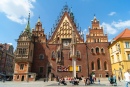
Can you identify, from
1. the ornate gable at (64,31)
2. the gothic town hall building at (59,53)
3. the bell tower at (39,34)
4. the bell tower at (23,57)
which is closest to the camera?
the bell tower at (23,57)

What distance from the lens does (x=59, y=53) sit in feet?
132

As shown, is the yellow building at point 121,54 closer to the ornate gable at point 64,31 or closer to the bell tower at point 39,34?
the ornate gable at point 64,31

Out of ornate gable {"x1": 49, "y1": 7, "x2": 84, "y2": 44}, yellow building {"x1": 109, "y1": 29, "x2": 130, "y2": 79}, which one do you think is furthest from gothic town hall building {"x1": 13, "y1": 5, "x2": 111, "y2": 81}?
yellow building {"x1": 109, "y1": 29, "x2": 130, "y2": 79}

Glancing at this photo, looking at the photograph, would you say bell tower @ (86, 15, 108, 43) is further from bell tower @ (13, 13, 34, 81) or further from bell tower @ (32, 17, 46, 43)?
bell tower @ (13, 13, 34, 81)

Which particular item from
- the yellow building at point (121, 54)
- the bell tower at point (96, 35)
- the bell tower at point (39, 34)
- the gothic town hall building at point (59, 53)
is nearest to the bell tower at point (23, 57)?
the gothic town hall building at point (59, 53)

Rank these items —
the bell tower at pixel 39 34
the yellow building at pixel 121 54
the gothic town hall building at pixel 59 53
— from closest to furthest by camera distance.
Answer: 1. the yellow building at pixel 121 54
2. the gothic town hall building at pixel 59 53
3. the bell tower at pixel 39 34

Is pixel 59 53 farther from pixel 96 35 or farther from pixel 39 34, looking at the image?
pixel 96 35

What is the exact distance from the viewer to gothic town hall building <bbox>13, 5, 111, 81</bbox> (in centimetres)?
3800

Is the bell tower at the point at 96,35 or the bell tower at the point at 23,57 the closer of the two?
the bell tower at the point at 23,57

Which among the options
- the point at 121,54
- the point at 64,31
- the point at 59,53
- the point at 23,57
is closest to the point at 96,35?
the point at 64,31

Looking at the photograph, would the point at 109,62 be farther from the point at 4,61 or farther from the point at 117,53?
the point at 4,61

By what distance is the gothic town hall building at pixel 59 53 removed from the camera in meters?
38.0

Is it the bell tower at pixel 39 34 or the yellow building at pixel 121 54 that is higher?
the bell tower at pixel 39 34

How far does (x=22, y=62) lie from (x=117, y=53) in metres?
25.7
